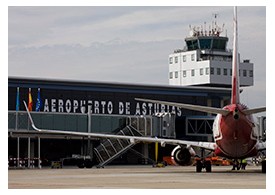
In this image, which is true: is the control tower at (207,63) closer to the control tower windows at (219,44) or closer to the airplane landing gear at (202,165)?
the control tower windows at (219,44)

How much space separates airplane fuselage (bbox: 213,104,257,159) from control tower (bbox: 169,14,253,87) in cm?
8720

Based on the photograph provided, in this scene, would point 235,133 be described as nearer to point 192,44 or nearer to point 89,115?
point 89,115

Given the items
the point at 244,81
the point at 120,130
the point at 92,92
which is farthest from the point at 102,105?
the point at 244,81

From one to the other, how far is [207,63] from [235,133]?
9291cm

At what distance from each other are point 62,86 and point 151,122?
15.4 metres

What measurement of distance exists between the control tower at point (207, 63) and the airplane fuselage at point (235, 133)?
286 feet

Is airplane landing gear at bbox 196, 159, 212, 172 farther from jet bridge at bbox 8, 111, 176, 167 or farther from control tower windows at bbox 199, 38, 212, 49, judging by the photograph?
control tower windows at bbox 199, 38, 212, 49

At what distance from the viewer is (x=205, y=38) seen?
15162cm

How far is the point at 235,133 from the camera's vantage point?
2210 inches

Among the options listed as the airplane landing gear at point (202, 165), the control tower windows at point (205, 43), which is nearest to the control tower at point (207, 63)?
the control tower windows at point (205, 43)

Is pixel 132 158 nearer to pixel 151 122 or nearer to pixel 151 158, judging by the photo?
pixel 151 158

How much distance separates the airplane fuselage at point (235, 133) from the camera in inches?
2176

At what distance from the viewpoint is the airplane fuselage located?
Result: 181 ft
